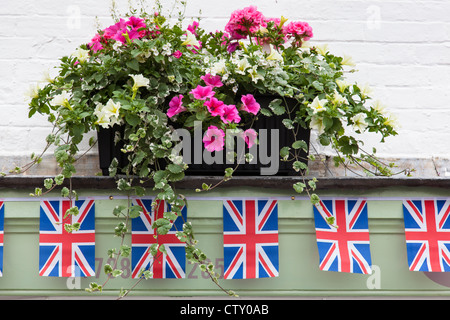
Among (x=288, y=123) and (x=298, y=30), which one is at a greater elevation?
(x=298, y=30)

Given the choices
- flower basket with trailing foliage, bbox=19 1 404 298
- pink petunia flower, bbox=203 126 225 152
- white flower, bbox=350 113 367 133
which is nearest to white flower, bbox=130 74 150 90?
flower basket with trailing foliage, bbox=19 1 404 298

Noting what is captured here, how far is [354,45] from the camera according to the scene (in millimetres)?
1806

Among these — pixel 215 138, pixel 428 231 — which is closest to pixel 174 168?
pixel 215 138

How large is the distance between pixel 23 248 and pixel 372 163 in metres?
1.05

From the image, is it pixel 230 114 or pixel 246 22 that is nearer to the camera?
pixel 230 114

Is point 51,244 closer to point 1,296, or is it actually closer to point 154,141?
point 1,296

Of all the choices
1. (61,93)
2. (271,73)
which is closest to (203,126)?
(271,73)

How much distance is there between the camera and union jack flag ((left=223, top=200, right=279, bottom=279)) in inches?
60.1

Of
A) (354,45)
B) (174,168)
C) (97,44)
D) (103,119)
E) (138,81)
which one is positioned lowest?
(174,168)

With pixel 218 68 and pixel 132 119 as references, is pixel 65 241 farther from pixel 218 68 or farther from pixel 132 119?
pixel 218 68

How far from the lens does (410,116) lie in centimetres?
179

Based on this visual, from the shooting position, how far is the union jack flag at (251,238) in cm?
153

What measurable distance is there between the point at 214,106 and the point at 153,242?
438 mm

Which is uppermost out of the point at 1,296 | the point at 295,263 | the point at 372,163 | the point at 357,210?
the point at 372,163
